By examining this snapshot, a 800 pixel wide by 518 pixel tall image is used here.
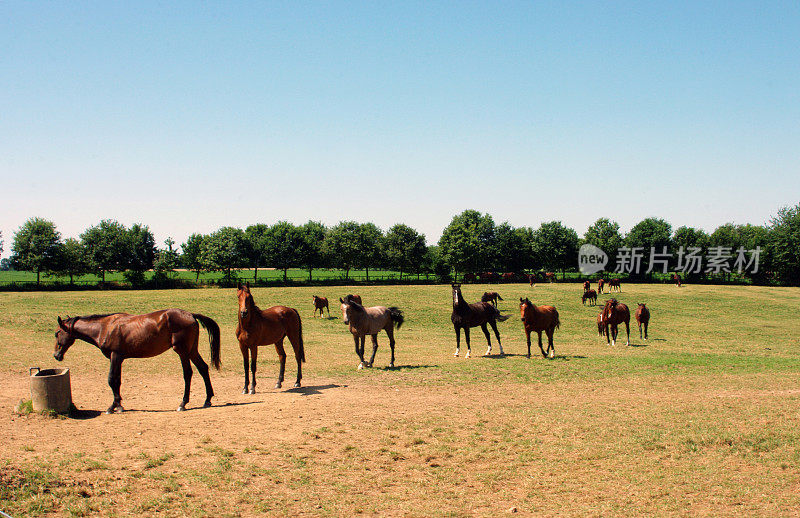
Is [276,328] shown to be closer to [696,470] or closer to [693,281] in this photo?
[696,470]

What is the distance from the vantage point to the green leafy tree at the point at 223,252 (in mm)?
83375

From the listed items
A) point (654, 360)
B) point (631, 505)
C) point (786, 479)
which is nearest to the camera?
point (631, 505)

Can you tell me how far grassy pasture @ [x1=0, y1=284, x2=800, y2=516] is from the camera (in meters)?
7.37

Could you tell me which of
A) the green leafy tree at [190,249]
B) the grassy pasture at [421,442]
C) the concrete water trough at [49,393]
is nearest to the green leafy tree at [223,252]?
the green leafy tree at [190,249]

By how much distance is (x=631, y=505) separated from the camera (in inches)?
287

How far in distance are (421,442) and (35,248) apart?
256 ft

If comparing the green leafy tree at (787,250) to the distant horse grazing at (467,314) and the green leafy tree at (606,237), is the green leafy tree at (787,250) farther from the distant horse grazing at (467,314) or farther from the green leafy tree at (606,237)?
the distant horse grazing at (467,314)

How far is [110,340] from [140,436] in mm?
3529

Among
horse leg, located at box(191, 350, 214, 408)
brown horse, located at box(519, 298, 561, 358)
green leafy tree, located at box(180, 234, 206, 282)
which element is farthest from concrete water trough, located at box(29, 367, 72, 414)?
green leafy tree, located at box(180, 234, 206, 282)

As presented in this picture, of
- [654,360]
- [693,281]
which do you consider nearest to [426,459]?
[654,360]

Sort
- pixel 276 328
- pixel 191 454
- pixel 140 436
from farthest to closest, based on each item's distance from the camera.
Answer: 1. pixel 276 328
2. pixel 140 436
3. pixel 191 454

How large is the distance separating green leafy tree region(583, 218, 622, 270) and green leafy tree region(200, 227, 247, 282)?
2751 inches

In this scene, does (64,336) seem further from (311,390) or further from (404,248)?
(404,248)

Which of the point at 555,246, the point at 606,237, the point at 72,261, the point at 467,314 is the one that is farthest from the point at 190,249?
the point at 467,314
